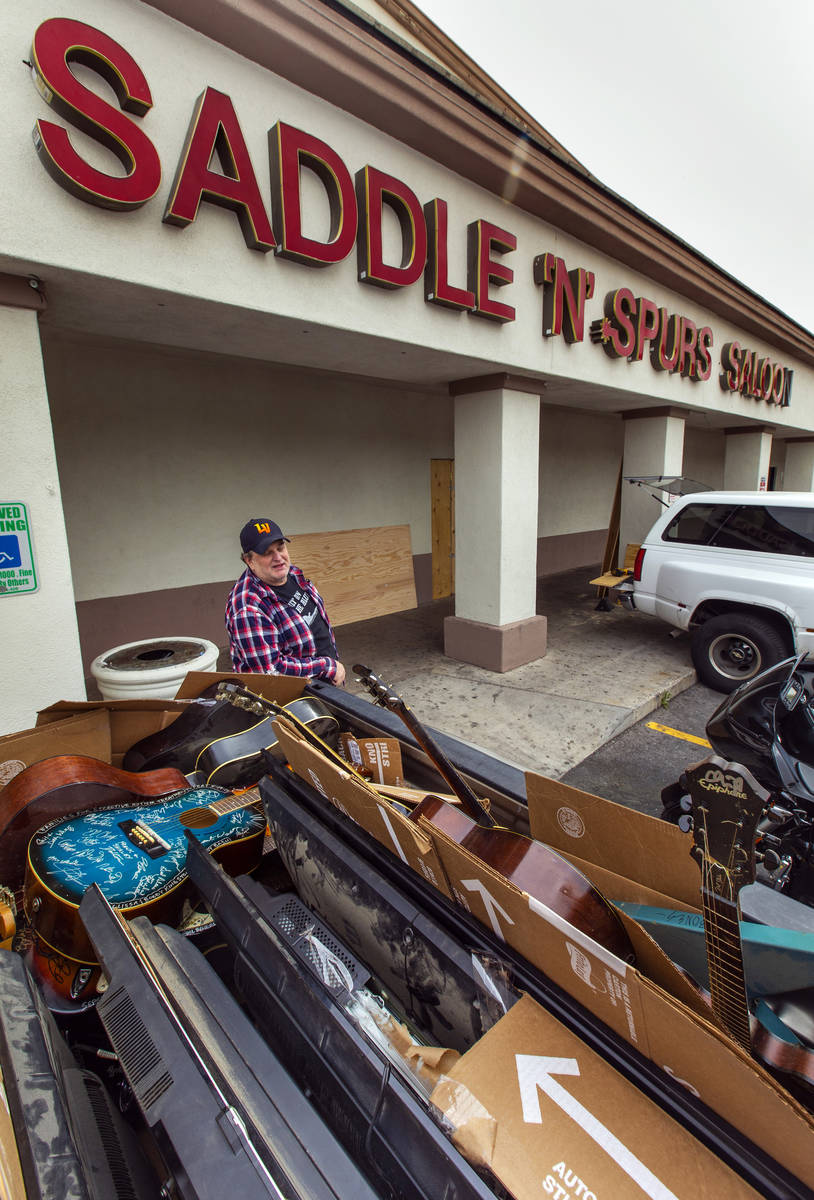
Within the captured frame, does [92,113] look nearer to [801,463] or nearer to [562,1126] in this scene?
[562,1126]

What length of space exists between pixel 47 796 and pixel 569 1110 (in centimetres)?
167

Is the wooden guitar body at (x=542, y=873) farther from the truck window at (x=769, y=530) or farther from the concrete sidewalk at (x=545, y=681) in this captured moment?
the truck window at (x=769, y=530)

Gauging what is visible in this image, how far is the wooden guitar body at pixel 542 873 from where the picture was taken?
3.60 feet

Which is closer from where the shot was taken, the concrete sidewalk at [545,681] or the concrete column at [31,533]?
the concrete column at [31,533]

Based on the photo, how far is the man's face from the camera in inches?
125

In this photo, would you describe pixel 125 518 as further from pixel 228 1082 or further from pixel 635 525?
pixel 635 525

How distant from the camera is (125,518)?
606cm

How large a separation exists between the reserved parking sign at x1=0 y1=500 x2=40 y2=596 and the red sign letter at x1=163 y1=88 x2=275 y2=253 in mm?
1897

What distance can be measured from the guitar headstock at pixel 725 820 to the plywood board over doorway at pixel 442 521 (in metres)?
8.58

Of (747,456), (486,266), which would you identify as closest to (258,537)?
(486,266)

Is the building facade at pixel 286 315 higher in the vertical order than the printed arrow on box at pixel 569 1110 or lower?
higher

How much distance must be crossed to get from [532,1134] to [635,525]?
9684 millimetres

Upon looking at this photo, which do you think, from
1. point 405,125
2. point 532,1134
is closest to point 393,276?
point 405,125

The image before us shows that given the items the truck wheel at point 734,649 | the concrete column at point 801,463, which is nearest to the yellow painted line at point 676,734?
the truck wheel at point 734,649
